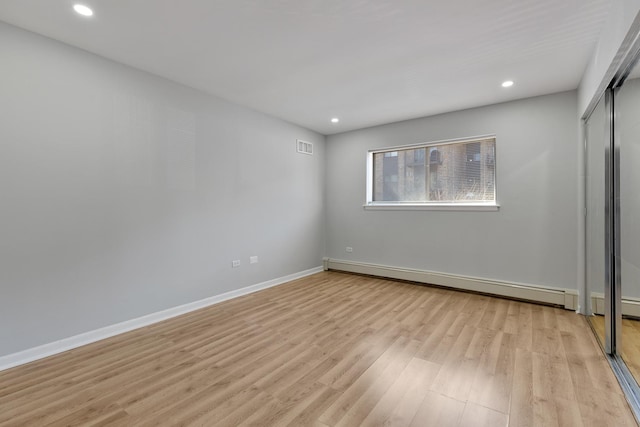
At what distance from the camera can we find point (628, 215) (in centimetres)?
205

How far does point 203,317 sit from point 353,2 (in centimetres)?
334

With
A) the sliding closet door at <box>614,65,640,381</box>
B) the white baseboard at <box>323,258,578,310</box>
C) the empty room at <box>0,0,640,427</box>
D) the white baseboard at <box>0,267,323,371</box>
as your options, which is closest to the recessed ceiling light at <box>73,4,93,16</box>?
the empty room at <box>0,0,640,427</box>

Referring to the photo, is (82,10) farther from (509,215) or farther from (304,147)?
(509,215)

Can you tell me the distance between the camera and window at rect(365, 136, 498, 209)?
424 centimetres

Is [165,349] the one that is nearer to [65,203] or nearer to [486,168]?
[65,203]

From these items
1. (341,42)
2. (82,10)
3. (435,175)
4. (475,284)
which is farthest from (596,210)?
(82,10)

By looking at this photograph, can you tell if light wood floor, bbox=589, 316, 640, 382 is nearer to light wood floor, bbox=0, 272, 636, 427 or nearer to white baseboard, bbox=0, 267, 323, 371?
light wood floor, bbox=0, 272, 636, 427

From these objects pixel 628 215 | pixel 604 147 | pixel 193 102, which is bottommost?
pixel 628 215

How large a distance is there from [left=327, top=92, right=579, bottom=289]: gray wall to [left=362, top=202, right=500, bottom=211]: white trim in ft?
0.24

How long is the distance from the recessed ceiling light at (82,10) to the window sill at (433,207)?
13.9ft

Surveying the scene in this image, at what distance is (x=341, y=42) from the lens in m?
2.56

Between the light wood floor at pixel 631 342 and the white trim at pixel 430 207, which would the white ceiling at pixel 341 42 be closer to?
the white trim at pixel 430 207

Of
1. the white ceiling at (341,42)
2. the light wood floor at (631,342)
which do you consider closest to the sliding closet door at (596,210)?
the light wood floor at (631,342)

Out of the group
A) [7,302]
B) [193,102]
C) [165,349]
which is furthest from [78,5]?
[165,349]
